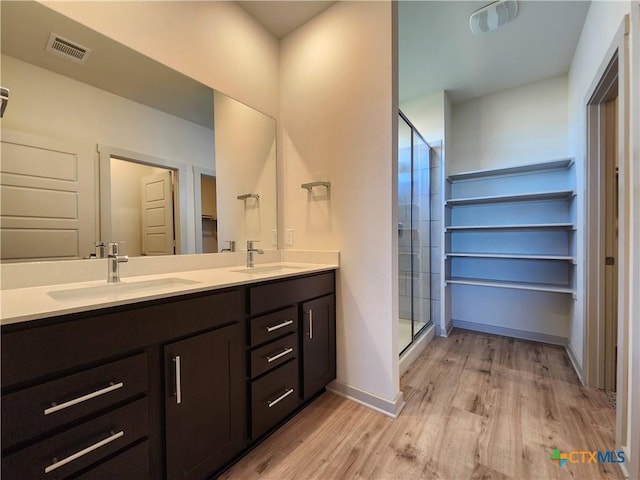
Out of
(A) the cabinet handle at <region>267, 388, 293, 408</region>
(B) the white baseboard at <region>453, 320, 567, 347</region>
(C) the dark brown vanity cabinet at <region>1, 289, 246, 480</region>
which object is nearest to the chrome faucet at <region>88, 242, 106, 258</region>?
(C) the dark brown vanity cabinet at <region>1, 289, 246, 480</region>

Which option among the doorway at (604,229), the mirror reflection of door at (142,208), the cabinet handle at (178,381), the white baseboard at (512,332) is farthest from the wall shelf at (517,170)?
the cabinet handle at (178,381)

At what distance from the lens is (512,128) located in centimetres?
303

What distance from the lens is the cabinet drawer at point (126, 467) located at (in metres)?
0.87

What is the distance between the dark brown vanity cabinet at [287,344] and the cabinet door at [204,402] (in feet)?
0.32

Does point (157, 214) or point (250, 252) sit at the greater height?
point (157, 214)

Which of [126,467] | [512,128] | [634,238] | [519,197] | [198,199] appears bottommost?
[126,467]

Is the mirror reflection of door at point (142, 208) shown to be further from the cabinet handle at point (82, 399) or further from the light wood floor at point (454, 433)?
the light wood floor at point (454, 433)

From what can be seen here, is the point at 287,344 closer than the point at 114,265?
No

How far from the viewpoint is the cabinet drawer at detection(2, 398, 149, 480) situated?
74cm

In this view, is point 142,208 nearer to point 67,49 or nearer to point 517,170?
point 67,49

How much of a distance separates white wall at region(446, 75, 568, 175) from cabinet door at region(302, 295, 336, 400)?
93.7 inches

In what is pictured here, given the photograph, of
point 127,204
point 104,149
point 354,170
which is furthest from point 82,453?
point 354,170

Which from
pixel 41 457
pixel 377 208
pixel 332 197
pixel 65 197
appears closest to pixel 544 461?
pixel 377 208

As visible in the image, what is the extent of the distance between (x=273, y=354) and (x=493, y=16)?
2.79 meters
